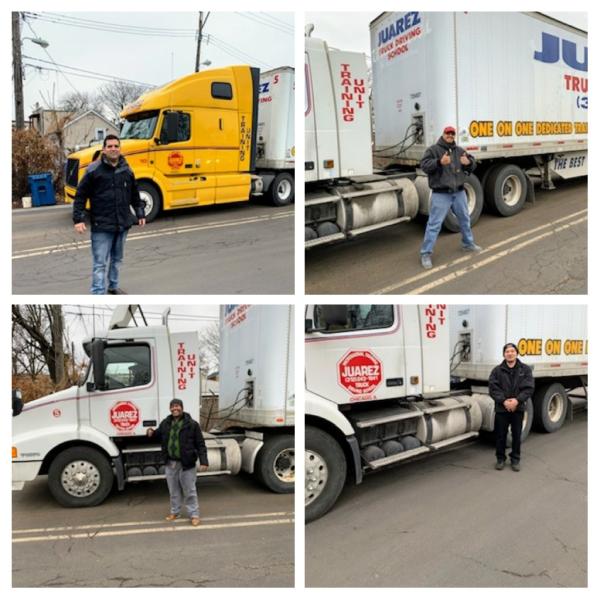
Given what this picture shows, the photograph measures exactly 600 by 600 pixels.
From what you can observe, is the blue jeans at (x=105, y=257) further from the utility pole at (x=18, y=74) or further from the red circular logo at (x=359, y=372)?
the utility pole at (x=18, y=74)

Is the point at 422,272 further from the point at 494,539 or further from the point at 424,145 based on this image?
the point at 494,539

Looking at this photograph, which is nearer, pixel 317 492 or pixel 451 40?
pixel 317 492

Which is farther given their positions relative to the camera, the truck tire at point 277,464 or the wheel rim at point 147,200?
the wheel rim at point 147,200

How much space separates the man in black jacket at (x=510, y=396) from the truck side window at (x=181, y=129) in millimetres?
6376

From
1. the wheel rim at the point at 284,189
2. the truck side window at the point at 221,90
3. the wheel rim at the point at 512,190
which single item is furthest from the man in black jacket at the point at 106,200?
the wheel rim at the point at 284,189

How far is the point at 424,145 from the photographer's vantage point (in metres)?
7.02

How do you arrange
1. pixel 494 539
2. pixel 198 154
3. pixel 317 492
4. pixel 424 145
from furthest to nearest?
pixel 198 154, pixel 424 145, pixel 317 492, pixel 494 539

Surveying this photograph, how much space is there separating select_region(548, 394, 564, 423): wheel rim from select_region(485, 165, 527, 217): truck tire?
102 inches

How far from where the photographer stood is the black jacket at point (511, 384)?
598 cm

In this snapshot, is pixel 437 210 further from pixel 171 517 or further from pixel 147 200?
pixel 147 200

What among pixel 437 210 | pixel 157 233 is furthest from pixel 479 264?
pixel 157 233

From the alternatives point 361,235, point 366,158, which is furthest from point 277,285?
point 366,158

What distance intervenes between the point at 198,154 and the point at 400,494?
677 centimetres

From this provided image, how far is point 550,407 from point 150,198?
6829 mm
